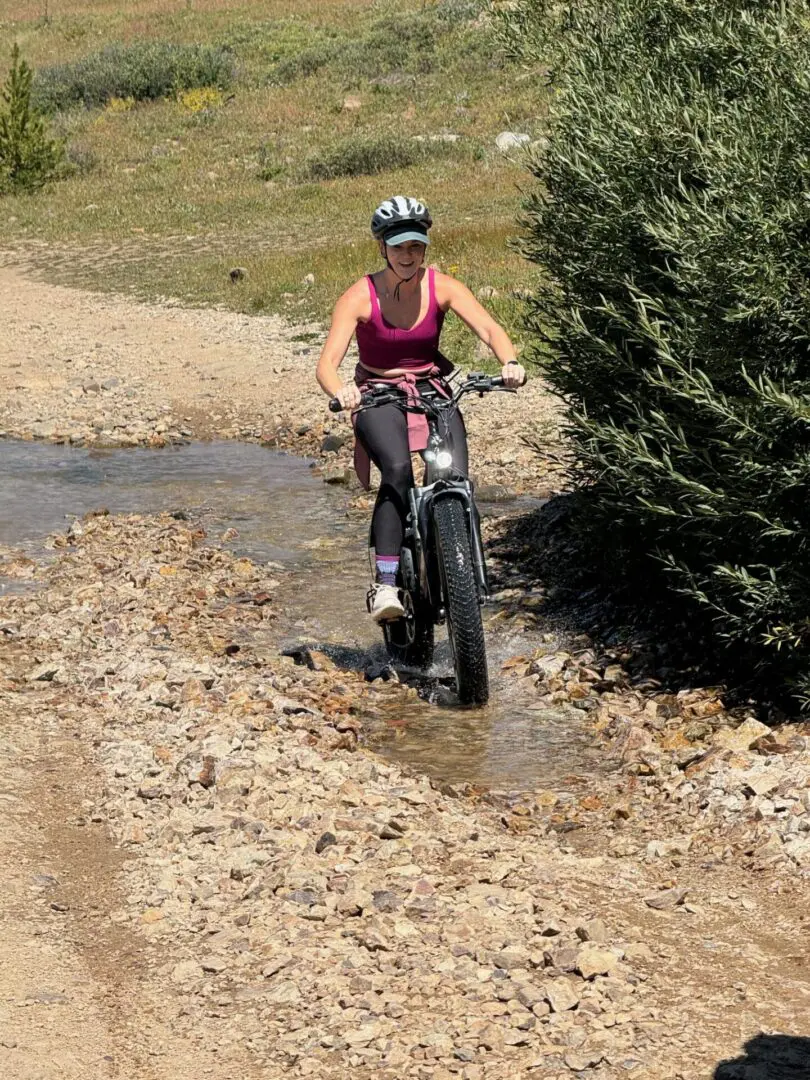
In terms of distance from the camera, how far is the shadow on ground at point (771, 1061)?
4.25 metres

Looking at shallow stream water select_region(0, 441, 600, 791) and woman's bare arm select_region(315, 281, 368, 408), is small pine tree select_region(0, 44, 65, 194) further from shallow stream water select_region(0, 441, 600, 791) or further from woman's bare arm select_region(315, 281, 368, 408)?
woman's bare arm select_region(315, 281, 368, 408)

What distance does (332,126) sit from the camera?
4403 centimetres

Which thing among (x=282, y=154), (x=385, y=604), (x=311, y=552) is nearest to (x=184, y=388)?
(x=311, y=552)

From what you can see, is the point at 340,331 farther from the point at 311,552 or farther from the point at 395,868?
the point at 311,552

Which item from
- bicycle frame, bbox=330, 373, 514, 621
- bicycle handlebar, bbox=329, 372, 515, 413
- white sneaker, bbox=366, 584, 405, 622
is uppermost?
bicycle handlebar, bbox=329, 372, 515, 413

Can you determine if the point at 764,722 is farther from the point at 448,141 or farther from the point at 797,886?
the point at 448,141

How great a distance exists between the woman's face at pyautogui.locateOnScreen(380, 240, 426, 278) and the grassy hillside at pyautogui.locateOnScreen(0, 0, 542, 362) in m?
2.34

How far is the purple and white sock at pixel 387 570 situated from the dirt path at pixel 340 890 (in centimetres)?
67

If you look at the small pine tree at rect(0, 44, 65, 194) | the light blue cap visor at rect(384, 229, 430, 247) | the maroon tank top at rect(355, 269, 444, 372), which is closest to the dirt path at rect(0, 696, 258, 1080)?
the maroon tank top at rect(355, 269, 444, 372)

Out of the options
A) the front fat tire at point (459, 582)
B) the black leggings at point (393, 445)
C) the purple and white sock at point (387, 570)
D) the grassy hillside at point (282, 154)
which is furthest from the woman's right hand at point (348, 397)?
the grassy hillside at point (282, 154)

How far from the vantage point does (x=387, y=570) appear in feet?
26.1

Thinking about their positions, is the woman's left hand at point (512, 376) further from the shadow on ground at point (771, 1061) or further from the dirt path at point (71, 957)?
the shadow on ground at point (771, 1061)

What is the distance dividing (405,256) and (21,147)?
31.6m

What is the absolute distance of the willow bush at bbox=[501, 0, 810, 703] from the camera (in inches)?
263
